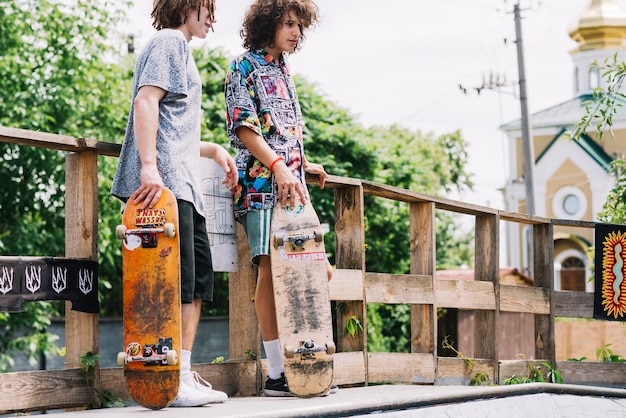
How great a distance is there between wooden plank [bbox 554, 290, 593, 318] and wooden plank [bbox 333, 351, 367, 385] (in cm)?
271

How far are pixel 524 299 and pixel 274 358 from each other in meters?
3.28

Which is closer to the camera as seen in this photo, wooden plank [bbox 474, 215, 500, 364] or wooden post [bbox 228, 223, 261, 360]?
wooden post [bbox 228, 223, 261, 360]

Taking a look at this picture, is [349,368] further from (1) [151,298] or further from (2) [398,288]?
(1) [151,298]

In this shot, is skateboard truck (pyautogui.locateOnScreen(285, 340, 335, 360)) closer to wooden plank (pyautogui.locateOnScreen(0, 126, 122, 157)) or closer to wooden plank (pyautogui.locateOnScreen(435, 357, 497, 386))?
wooden plank (pyautogui.locateOnScreen(0, 126, 122, 157))

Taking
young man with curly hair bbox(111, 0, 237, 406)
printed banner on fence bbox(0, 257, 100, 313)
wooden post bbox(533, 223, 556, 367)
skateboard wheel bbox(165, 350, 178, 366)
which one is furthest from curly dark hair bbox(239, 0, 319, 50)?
wooden post bbox(533, 223, 556, 367)

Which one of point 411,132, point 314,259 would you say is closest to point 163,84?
point 314,259

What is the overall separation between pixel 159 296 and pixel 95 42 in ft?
46.6

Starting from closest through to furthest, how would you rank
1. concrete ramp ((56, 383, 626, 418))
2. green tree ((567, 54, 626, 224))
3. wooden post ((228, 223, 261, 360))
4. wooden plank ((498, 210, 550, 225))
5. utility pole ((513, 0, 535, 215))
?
1. concrete ramp ((56, 383, 626, 418))
2. wooden post ((228, 223, 261, 360))
3. wooden plank ((498, 210, 550, 225))
4. green tree ((567, 54, 626, 224))
5. utility pole ((513, 0, 535, 215))

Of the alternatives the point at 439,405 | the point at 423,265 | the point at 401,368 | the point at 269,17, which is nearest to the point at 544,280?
the point at 423,265

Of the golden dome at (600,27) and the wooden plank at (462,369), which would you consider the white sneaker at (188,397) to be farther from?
the golden dome at (600,27)

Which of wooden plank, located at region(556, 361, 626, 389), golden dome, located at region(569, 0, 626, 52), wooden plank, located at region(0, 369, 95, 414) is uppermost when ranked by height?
golden dome, located at region(569, 0, 626, 52)

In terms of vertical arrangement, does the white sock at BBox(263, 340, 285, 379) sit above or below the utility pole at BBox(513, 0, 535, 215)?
below

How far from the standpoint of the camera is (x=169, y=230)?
3998 millimetres

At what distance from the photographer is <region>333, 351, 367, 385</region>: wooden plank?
5.51 meters
